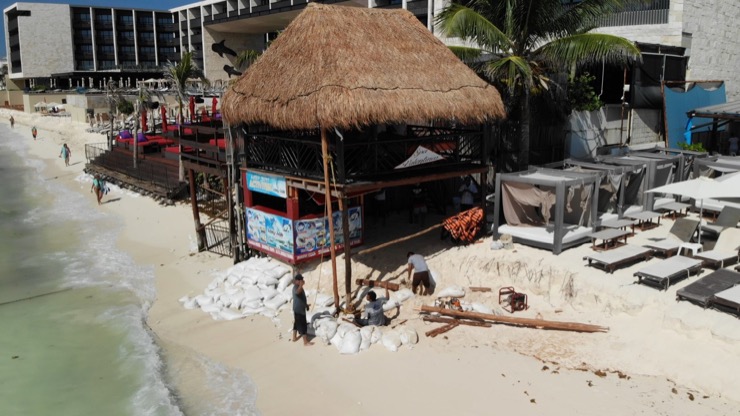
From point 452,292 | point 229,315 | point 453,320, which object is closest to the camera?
point 453,320

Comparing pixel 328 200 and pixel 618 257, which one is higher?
pixel 328 200

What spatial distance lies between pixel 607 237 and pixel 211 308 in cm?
934

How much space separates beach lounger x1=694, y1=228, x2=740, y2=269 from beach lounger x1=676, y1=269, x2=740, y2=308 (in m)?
0.74

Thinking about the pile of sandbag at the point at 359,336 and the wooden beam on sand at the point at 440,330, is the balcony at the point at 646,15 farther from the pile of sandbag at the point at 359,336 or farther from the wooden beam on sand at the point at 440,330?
the pile of sandbag at the point at 359,336

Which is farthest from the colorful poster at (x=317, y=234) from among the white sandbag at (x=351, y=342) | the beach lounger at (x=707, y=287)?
the beach lounger at (x=707, y=287)

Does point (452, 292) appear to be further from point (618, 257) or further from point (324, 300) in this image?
point (618, 257)

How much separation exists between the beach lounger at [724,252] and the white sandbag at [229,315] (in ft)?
33.2

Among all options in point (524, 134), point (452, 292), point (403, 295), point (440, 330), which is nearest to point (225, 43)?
point (524, 134)

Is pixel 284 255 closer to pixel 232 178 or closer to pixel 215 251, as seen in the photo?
pixel 232 178

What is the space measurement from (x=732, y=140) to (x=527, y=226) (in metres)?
14.6

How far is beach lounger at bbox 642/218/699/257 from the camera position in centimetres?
1320

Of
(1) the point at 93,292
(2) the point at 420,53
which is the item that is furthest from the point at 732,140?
(1) the point at 93,292

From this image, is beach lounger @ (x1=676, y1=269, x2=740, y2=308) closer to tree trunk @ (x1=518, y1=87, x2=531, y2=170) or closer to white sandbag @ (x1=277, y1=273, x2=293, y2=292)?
tree trunk @ (x1=518, y1=87, x2=531, y2=170)

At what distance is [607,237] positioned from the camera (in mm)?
13523
